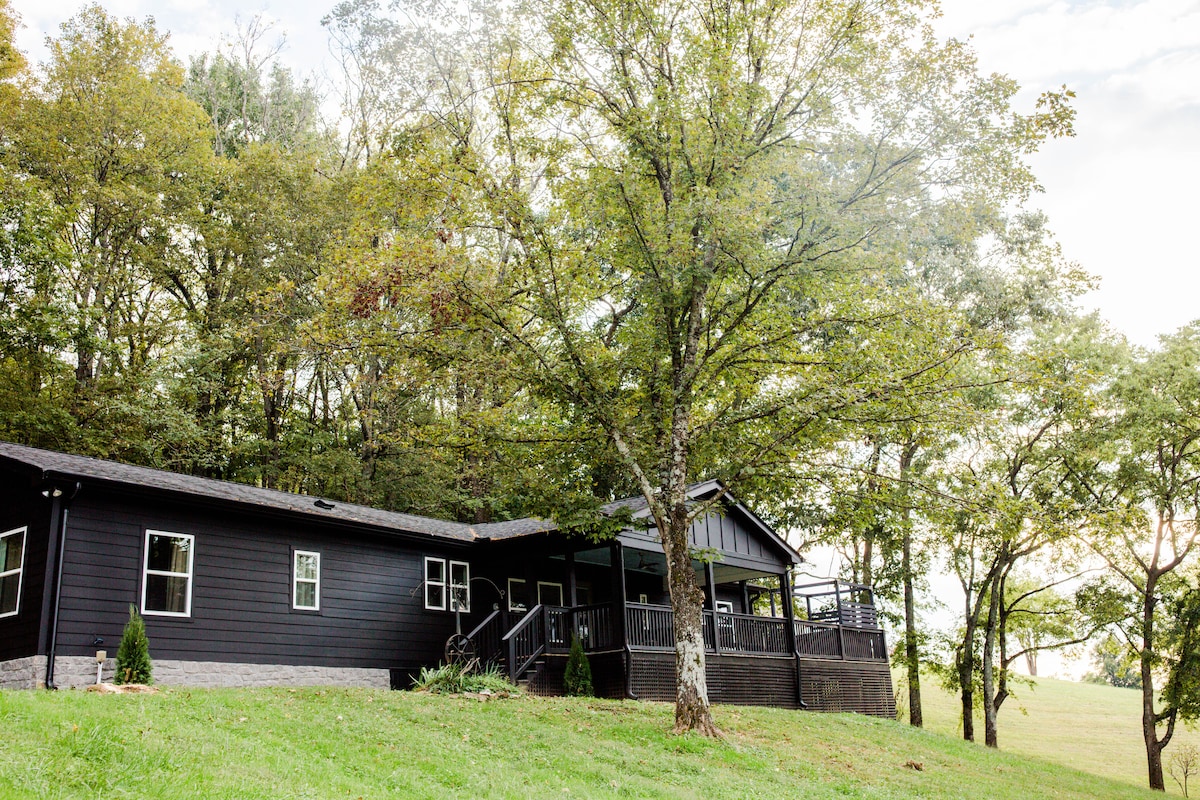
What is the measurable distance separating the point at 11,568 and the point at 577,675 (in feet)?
29.4

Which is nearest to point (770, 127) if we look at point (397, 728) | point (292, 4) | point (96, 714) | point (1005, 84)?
point (1005, 84)

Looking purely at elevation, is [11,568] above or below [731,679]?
above

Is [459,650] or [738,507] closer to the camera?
[459,650]

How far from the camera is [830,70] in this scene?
538 inches

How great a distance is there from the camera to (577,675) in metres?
16.1

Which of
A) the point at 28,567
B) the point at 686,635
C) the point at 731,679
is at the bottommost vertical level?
the point at 731,679

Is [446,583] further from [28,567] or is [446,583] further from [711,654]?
[28,567]

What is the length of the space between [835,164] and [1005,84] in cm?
247

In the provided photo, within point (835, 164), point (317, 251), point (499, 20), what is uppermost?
point (499, 20)

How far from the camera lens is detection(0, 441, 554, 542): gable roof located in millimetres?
13227

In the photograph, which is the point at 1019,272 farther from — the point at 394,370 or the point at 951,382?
the point at 394,370

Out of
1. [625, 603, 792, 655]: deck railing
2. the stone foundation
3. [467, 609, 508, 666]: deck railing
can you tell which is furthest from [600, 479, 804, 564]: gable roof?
the stone foundation

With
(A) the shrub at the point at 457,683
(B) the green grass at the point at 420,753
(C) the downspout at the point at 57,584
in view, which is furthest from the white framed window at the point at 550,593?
(C) the downspout at the point at 57,584

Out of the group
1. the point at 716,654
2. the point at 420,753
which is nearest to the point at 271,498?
the point at 420,753
